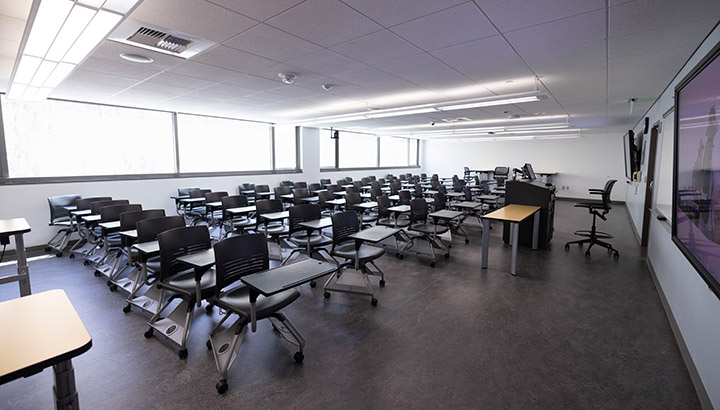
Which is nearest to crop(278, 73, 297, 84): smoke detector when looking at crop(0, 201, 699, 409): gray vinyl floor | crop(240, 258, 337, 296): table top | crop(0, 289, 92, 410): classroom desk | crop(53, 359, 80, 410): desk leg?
crop(240, 258, 337, 296): table top

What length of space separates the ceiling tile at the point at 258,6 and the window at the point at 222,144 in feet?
20.8

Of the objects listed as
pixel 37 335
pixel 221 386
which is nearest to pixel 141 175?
pixel 221 386

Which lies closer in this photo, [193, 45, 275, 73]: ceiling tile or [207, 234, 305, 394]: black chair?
[207, 234, 305, 394]: black chair

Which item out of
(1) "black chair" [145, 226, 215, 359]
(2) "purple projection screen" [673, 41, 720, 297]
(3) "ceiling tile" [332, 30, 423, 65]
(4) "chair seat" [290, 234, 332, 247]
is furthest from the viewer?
(4) "chair seat" [290, 234, 332, 247]

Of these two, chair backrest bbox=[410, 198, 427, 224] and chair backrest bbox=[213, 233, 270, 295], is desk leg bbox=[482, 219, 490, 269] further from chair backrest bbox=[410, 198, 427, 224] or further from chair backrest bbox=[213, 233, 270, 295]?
chair backrest bbox=[213, 233, 270, 295]

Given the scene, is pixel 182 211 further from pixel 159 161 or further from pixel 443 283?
pixel 443 283

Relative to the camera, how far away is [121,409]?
2.06 m

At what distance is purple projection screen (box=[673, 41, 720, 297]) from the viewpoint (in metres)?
1.73

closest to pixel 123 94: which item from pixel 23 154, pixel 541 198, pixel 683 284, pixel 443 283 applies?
pixel 23 154

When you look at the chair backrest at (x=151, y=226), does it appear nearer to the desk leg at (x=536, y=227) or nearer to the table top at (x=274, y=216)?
the table top at (x=274, y=216)

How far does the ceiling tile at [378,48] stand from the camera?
305 cm

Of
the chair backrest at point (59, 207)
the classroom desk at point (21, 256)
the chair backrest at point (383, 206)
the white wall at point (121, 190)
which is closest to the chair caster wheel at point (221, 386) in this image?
the classroom desk at point (21, 256)

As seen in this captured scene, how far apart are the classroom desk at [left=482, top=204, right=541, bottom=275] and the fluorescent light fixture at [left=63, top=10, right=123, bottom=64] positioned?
4.53 metres

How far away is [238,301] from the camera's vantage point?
99.9 inches
